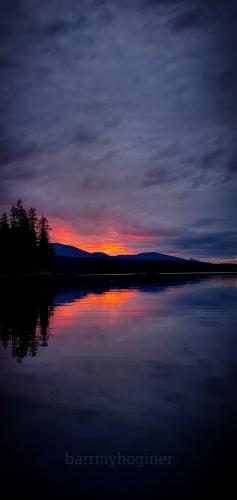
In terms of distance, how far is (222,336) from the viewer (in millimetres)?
16109

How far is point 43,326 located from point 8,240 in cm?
7611

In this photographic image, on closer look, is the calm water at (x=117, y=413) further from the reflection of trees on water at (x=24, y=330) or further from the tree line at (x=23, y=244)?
the tree line at (x=23, y=244)

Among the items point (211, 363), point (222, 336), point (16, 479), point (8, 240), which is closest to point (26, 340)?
point (211, 363)

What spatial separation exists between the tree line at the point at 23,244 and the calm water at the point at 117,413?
78026 millimetres

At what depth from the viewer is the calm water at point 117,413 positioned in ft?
17.3

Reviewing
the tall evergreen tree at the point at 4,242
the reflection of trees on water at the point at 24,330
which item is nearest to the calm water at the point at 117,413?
the reflection of trees on water at the point at 24,330

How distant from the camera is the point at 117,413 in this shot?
762cm

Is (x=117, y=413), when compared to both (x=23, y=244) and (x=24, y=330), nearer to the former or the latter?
(x=24, y=330)

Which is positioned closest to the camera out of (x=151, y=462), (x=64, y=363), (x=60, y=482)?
(x=60, y=482)

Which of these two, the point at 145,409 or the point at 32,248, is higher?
the point at 32,248

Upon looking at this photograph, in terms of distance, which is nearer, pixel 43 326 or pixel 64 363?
pixel 64 363

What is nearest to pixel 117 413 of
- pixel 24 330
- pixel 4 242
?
pixel 24 330

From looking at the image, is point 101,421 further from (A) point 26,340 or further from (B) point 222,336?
(B) point 222,336

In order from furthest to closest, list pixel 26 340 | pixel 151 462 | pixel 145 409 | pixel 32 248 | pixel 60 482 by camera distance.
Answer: pixel 32 248
pixel 26 340
pixel 145 409
pixel 151 462
pixel 60 482
